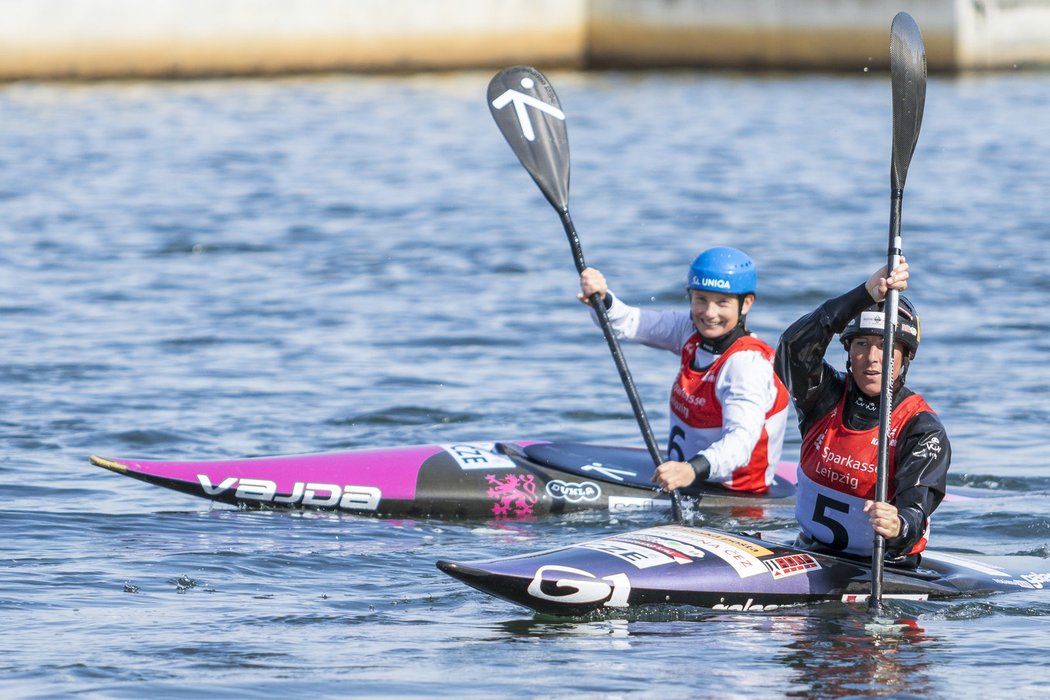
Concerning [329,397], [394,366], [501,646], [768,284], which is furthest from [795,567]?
[768,284]

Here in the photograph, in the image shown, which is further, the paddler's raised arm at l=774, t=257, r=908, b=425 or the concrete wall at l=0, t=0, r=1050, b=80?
the concrete wall at l=0, t=0, r=1050, b=80

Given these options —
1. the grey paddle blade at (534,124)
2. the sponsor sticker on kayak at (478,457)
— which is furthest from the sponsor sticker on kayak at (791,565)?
the grey paddle blade at (534,124)

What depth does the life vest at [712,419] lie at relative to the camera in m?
7.89

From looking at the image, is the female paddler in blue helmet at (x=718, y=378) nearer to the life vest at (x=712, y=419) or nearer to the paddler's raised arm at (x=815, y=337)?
the life vest at (x=712, y=419)

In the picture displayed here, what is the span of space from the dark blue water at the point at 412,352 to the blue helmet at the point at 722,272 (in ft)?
4.06

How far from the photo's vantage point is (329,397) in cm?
1133

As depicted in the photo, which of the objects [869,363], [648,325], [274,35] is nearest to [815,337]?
[869,363]

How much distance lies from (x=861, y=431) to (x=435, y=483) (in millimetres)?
2856

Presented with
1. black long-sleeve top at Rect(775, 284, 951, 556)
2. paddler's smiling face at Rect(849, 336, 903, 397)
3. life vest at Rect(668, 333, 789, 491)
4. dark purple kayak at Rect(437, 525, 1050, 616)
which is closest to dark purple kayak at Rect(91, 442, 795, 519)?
life vest at Rect(668, 333, 789, 491)

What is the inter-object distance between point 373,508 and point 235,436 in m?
2.00

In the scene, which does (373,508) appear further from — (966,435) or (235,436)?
(966,435)

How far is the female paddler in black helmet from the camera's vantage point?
6117 millimetres

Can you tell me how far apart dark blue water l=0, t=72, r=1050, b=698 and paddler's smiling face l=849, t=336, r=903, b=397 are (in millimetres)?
896

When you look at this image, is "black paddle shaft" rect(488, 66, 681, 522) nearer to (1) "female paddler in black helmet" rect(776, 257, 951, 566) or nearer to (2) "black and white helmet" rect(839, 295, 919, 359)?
(1) "female paddler in black helmet" rect(776, 257, 951, 566)
